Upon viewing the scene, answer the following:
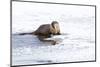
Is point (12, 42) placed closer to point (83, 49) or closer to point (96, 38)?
point (83, 49)

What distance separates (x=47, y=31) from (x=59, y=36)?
0.54 feet

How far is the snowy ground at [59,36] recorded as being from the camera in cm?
242

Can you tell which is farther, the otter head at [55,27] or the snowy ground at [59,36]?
the otter head at [55,27]

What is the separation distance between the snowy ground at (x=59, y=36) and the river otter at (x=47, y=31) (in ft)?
0.15

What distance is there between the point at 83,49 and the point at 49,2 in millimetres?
721

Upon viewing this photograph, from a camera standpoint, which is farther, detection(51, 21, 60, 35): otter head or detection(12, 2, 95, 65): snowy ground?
detection(51, 21, 60, 35): otter head


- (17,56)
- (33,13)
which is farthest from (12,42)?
(33,13)

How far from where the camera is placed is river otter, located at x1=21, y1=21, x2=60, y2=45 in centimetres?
250

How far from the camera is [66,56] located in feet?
8.60

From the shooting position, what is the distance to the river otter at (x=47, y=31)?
2.50 meters

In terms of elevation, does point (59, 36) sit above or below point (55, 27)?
below

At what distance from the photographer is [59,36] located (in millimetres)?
2604

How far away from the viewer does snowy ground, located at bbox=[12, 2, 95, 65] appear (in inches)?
95.2

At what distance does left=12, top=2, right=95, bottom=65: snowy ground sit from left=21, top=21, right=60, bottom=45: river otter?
5 centimetres
